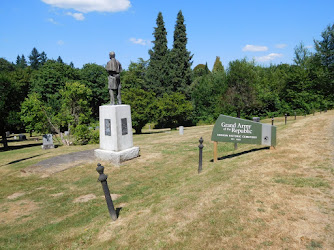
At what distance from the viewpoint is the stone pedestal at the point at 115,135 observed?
430 inches

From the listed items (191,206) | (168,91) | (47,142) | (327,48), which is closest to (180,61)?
(168,91)

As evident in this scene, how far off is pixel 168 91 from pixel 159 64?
252 inches

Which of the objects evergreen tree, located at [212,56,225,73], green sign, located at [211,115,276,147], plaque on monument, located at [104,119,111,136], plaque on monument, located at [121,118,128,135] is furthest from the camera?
evergreen tree, located at [212,56,225,73]

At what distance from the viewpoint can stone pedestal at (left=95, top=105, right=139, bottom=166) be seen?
1093 cm

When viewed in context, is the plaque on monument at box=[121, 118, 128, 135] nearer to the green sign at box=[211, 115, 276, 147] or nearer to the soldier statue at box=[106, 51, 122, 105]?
the soldier statue at box=[106, 51, 122, 105]

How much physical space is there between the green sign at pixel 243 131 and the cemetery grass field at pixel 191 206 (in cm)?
63

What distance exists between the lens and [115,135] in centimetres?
1094

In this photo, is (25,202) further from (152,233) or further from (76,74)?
(76,74)

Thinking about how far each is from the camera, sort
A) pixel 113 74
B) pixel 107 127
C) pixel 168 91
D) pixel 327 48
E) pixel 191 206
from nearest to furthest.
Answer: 1. pixel 191 206
2. pixel 107 127
3. pixel 113 74
4. pixel 327 48
5. pixel 168 91

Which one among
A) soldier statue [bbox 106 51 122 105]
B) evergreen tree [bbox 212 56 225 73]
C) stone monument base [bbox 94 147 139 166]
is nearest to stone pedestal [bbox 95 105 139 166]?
stone monument base [bbox 94 147 139 166]

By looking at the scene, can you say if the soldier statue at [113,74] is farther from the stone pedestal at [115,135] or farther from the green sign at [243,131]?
the green sign at [243,131]

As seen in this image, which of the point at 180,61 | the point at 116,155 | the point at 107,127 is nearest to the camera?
the point at 116,155

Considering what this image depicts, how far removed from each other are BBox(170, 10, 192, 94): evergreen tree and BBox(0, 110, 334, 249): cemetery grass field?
34.0m

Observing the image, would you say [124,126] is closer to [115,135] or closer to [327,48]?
Result: [115,135]
